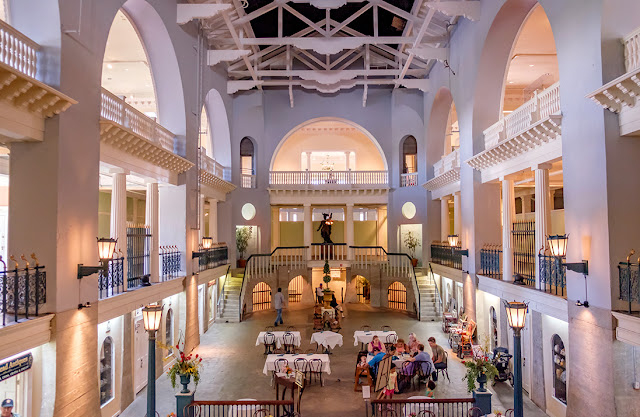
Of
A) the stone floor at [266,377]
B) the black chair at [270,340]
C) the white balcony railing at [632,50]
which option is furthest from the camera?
the black chair at [270,340]

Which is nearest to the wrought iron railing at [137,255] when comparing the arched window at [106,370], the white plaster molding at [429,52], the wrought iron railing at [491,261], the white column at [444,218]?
the arched window at [106,370]

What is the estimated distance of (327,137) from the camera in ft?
91.4

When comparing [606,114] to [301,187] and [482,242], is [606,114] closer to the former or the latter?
[482,242]

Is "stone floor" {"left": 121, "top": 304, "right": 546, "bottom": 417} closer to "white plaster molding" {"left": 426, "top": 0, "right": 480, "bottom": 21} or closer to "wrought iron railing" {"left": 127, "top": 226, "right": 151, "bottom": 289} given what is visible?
"wrought iron railing" {"left": 127, "top": 226, "right": 151, "bottom": 289}

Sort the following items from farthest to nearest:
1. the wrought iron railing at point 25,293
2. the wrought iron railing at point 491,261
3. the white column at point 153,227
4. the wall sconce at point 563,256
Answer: the wrought iron railing at point 491,261, the white column at point 153,227, the wall sconce at point 563,256, the wrought iron railing at point 25,293

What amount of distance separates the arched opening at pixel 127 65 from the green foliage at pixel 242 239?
7.81m

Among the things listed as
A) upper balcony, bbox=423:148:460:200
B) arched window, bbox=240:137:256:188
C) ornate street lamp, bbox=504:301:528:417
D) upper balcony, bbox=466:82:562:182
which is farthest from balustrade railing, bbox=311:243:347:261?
ornate street lamp, bbox=504:301:528:417

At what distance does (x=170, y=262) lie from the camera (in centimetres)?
1365

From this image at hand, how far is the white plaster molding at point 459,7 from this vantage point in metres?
13.5

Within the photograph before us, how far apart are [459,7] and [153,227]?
1147 cm

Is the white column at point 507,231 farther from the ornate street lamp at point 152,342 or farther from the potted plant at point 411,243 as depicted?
the potted plant at point 411,243

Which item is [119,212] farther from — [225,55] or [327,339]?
[225,55]

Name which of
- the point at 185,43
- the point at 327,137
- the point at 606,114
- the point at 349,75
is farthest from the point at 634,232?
the point at 327,137

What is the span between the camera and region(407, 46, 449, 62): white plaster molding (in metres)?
16.9
